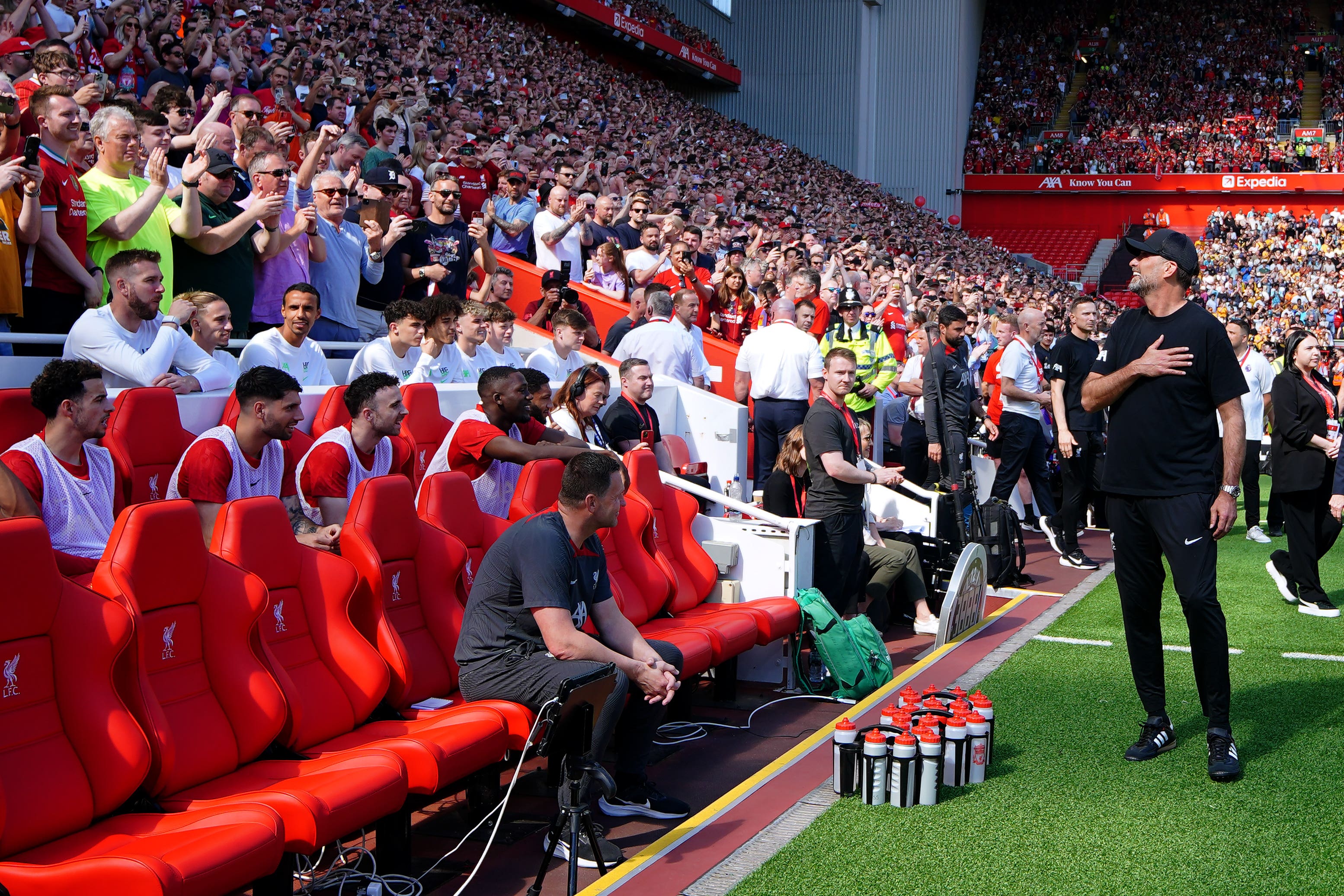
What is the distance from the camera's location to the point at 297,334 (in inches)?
231

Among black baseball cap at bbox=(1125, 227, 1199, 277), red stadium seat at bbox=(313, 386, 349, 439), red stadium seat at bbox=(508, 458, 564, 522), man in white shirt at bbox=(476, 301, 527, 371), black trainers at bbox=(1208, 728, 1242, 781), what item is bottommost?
black trainers at bbox=(1208, 728, 1242, 781)

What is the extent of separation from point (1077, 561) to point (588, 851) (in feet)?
21.3

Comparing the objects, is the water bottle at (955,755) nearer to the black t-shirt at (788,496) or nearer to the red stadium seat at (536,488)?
the red stadium seat at (536,488)

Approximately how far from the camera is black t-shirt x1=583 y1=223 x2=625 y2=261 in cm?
1161

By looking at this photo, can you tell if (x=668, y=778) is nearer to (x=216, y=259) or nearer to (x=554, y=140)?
(x=216, y=259)

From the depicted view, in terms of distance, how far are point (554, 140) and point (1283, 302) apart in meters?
22.0

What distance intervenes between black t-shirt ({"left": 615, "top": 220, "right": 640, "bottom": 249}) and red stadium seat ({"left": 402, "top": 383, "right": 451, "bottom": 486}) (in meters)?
5.91

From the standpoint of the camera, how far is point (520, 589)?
438 cm

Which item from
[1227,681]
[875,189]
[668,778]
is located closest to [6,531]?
[668,778]

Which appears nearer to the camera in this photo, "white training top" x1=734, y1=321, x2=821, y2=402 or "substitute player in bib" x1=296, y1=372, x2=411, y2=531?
"substitute player in bib" x1=296, y1=372, x2=411, y2=531

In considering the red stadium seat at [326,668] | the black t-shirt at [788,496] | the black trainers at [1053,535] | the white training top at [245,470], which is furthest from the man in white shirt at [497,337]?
the black trainers at [1053,535]

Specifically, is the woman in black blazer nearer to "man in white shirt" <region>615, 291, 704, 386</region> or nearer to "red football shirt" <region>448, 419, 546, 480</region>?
"man in white shirt" <region>615, 291, 704, 386</region>

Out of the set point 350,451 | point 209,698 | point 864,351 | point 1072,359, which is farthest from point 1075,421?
point 209,698

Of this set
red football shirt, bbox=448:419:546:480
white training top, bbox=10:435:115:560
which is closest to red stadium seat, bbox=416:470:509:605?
red football shirt, bbox=448:419:546:480
